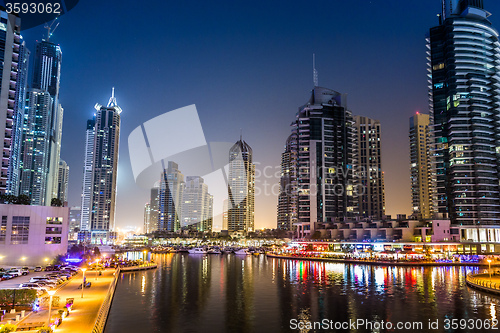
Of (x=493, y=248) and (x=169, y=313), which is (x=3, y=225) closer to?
(x=169, y=313)

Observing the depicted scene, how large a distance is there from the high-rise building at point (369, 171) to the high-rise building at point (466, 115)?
177 ft

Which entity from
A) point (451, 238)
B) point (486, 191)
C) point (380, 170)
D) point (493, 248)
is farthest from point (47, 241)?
point (380, 170)

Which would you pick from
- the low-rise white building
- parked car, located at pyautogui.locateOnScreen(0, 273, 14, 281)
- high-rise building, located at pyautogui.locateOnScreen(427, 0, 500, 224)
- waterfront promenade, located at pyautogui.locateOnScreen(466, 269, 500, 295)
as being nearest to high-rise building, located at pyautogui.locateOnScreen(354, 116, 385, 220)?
high-rise building, located at pyautogui.locateOnScreen(427, 0, 500, 224)

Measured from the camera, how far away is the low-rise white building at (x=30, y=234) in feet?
234

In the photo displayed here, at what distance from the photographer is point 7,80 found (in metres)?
81.8

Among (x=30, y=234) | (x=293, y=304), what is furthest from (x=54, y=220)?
(x=293, y=304)

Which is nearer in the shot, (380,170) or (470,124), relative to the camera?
(470,124)

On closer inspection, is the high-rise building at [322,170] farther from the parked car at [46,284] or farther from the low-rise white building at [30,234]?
the parked car at [46,284]

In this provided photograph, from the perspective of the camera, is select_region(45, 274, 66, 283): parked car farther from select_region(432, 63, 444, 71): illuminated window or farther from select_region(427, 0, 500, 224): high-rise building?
select_region(432, 63, 444, 71): illuminated window

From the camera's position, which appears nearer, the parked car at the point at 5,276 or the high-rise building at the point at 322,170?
the parked car at the point at 5,276

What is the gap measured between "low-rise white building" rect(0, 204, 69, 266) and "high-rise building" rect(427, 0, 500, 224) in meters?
108

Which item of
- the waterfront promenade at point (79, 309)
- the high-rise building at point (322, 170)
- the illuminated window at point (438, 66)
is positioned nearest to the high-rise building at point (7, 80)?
the waterfront promenade at point (79, 309)

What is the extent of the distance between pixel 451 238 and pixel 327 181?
48989mm

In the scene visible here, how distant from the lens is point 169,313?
39.1 meters
